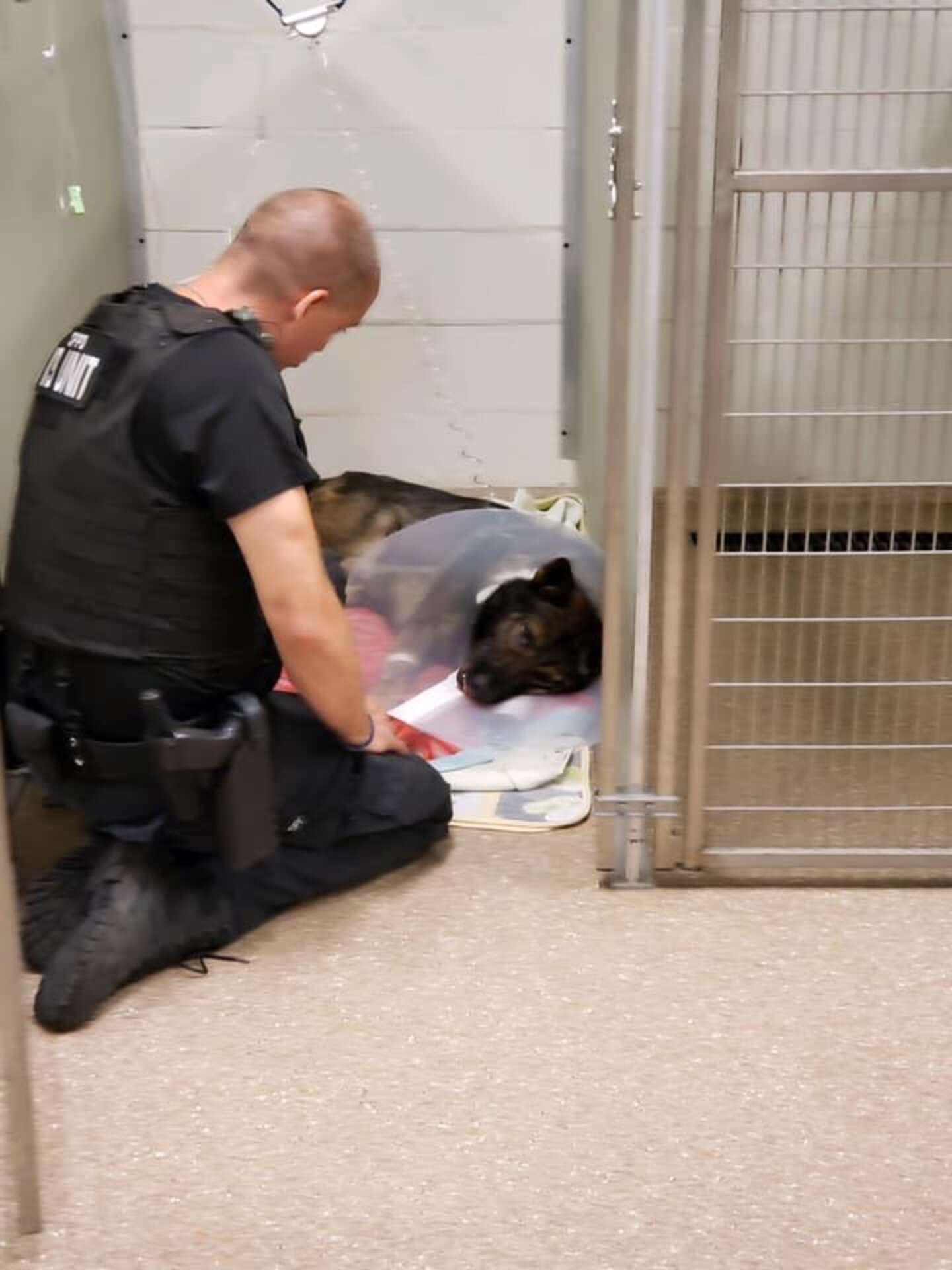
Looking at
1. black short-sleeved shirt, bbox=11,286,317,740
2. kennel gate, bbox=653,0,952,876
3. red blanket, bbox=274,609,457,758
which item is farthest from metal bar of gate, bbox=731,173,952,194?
red blanket, bbox=274,609,457,758

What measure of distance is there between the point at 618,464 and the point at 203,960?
0.87 meters

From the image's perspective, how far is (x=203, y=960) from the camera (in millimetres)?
1820

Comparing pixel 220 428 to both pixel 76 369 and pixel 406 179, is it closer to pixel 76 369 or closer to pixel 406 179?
pixel 76 369

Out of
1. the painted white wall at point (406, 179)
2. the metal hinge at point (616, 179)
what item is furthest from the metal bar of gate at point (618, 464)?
the painted white wall at point (406, 179)

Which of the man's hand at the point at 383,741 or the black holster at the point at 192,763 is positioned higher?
the black holster at the point at 192,763

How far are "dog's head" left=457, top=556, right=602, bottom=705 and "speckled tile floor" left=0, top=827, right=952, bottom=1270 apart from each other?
513mm

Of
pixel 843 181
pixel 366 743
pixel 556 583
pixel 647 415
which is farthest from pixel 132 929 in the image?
pixel 843 181

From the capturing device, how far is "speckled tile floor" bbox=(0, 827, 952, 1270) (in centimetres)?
138

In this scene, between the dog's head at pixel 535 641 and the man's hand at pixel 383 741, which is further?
the dog's head at pixel 535 641

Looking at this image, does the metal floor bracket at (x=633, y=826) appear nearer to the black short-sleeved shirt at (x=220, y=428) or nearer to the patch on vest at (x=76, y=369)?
the black short-sleeved shirt at (x=220, y=428)

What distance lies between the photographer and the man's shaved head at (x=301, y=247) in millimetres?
1764

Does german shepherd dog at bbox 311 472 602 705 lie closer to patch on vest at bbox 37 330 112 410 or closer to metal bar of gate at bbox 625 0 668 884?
metal bar of gate at bbox 625 0 668 884

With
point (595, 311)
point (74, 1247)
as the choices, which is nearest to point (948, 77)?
point (595, 311)

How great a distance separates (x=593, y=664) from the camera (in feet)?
8.21
